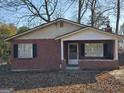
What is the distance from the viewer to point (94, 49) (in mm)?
33281

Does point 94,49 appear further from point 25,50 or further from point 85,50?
point 25,50

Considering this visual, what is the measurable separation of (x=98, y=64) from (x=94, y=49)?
3454 millimetres

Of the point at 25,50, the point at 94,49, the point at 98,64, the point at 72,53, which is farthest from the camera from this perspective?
the point at 72,53

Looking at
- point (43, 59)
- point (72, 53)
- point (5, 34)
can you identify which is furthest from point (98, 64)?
point (5, 34)

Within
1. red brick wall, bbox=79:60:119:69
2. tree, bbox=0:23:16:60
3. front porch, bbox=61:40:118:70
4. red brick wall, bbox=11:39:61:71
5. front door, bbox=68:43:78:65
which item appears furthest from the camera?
tree, bbox=0:23:16:60

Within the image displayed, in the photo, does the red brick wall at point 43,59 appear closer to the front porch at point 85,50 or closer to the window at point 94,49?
the front porch at point 85,50

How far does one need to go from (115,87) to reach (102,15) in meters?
39.1

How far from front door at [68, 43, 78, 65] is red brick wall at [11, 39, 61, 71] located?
2042 mm

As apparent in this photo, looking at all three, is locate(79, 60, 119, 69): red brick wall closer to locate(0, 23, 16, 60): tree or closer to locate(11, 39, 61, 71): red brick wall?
locate(11, 39, 61, 71): red brick wall

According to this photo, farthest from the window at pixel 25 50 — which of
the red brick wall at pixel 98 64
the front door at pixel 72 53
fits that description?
the red brick wall at pixel 98 64

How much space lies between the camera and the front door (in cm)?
3312

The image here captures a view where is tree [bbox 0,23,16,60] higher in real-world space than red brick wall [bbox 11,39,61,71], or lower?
higher

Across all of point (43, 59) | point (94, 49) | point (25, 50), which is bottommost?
point (43, 59)

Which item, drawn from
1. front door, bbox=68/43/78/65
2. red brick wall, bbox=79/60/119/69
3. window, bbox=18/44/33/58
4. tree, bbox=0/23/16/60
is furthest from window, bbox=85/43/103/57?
tree, bbox=0/23/16/60
